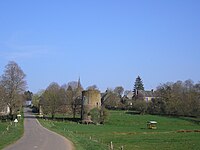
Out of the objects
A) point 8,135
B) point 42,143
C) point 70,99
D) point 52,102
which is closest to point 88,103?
point 52,102

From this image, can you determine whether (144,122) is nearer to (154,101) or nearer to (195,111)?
(195,111)

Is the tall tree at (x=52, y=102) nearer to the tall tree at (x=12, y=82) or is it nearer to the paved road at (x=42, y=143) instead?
the tall tree at (x=12, y=82)

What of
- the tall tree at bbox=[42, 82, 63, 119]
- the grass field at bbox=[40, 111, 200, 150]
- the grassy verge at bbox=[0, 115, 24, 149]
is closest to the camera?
the grassy verge at bbox=[0, 115, 24, 149]

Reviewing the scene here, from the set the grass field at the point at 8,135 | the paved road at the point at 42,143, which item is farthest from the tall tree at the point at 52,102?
the paved road at the point at 42,143

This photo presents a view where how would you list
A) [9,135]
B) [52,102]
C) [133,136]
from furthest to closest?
[52,102]
[133,136]
[9,135]

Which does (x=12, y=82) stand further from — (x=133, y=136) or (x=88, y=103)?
(x=133, y=136)

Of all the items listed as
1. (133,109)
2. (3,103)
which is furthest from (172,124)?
(133,109)

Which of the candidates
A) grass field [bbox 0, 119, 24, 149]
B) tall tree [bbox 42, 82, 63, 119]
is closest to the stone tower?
tall tree [bbox 42, 82, 63, 119]

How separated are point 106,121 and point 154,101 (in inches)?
1543

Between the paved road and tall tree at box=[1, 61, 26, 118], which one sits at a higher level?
tall tree at box=[1, 61, 26, 118]

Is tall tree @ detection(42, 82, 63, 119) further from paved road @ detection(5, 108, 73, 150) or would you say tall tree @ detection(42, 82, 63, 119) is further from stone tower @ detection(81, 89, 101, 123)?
paved road @ detection(5, 108, 73, 150)

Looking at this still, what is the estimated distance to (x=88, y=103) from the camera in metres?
100

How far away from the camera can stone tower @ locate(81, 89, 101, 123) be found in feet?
327

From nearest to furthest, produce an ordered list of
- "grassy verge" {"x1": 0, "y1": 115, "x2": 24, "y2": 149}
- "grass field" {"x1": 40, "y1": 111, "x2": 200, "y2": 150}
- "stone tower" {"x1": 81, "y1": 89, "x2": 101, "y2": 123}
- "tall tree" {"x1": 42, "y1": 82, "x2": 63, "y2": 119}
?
"grassy verge" {"x1": 0, "y1": 115, "x2": 24, "y2": 149} < "grass field" {"x1": 40, "y1": 111, "x2": 200, "y2": 150} < "stone tower" {"x1": 81, "y1": 89, "x2": 101, "y2": 123} < "tall tree" {"x1": 42, "y1": 82, "x2": 63, "y2": 119}
